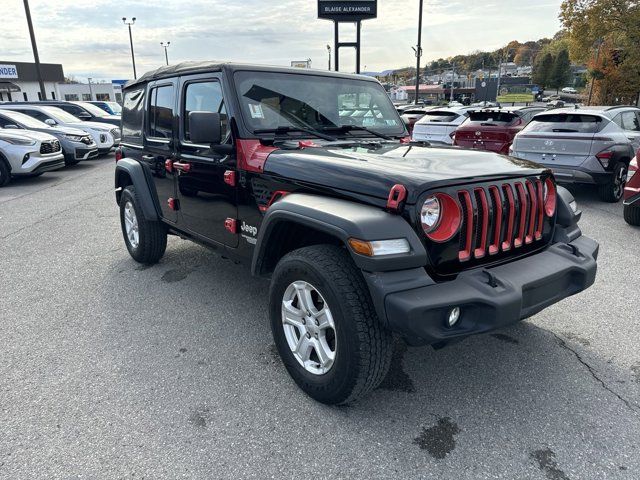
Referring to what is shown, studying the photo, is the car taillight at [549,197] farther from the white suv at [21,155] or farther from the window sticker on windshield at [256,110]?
the white suv at [21,155]

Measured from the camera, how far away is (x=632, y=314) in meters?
3.71

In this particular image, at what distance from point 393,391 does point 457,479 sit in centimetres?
71

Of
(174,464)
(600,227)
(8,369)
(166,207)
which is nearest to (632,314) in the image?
(600,227)

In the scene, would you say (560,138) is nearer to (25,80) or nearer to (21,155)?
(21,155)

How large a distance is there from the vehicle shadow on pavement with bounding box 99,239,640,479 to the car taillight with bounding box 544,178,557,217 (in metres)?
0.98

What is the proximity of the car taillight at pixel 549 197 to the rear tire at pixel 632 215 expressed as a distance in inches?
158

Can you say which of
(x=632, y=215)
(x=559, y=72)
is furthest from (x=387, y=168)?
(x=559, y=72)

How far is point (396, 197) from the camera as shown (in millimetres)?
2260

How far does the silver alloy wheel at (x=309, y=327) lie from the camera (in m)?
2.55

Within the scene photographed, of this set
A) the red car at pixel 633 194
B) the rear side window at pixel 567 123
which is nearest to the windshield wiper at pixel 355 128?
the red car at pixel 633 194

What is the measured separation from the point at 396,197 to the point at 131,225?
12.2ft

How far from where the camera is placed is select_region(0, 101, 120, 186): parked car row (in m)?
10.6

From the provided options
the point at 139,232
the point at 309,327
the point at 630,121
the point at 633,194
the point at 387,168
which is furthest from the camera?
the point at 630,121

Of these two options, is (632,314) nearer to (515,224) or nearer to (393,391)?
(515,224)
